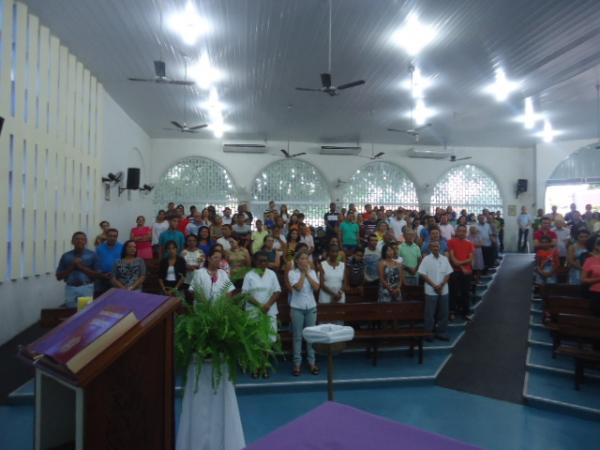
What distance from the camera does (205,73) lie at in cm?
946

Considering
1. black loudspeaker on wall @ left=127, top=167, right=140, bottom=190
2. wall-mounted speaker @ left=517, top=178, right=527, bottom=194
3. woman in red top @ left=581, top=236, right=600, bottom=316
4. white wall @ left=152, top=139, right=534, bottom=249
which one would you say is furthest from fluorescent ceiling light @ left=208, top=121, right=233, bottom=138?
wall-mounted speaker @ left=517, top=178, right=527, bottom=194

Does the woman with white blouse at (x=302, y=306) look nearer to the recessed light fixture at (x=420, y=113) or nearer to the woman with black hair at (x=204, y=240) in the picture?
the woman with black hair at (x=204, y=240)

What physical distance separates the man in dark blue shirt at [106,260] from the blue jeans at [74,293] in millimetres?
113

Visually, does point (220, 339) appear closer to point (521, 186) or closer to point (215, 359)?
point (215, 359)

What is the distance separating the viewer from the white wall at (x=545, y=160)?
1684 cm

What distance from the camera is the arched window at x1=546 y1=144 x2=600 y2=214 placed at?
16.1 meters

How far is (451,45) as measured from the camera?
8125mm

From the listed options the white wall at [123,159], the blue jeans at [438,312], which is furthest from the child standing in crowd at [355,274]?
the white wall at [123,159]

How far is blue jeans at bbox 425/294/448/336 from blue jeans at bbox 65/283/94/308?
15.1ft

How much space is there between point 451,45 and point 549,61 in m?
2.37

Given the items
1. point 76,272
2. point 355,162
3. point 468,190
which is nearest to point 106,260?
point 76,272

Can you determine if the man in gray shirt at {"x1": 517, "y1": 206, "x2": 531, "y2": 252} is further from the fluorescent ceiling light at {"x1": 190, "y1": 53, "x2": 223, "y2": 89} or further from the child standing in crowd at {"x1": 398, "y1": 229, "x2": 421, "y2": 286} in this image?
the fluorescent ceiling light at {"x1": 190, "y1": 53, "x2": 223, "y2": 89}

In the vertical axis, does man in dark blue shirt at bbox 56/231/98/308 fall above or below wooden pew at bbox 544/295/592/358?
above

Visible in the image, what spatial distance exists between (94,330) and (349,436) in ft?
4.37
